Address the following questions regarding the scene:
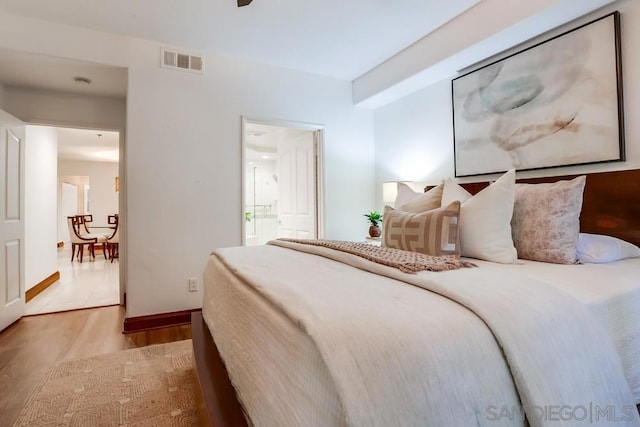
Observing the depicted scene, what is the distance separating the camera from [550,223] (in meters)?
1.66

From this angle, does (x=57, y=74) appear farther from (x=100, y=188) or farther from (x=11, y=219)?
(x=100, y=188)

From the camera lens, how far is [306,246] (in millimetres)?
1799

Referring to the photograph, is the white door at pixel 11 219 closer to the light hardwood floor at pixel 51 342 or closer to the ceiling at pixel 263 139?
the light hardwood floor at pixel 51 342

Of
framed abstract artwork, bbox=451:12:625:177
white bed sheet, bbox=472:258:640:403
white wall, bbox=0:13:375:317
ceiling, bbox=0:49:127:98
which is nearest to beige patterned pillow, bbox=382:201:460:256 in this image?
white bed sheet, bbox=472:258:640:403

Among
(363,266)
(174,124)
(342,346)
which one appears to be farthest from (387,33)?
(342,346)

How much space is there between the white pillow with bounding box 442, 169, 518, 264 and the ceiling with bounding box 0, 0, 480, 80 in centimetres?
157

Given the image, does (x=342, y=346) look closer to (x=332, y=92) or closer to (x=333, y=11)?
(x=333, y=11)

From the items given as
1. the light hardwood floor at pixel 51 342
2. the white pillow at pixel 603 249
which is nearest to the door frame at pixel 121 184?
the light hardwood floor at pixel 51 342

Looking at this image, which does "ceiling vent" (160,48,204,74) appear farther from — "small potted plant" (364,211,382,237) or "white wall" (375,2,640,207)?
"small potted plant" (364,211,382,237)

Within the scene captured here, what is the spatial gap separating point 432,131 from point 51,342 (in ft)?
12.4

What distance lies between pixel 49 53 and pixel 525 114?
3674 mm

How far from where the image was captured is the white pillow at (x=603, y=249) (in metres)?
1.63

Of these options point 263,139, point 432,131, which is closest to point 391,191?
point 432,131

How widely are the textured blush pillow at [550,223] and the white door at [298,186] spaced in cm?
231
